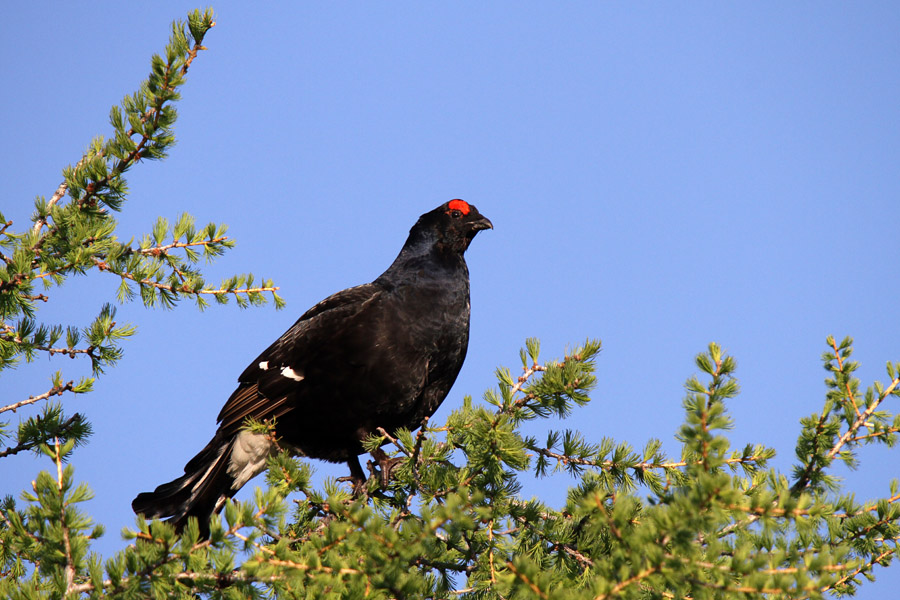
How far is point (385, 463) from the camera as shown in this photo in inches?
189

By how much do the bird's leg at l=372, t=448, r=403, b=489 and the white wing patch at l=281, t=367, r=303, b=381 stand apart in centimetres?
69

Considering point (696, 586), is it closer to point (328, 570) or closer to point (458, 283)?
point (328, 570)

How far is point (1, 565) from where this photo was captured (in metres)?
3.38

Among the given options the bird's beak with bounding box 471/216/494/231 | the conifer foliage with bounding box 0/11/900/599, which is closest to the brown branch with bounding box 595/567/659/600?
the conifer foliage with bounding box 0/11/900/599

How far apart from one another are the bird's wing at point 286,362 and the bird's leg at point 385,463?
2.13 feet

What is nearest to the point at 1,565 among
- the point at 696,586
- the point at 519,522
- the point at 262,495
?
the point at 262,495

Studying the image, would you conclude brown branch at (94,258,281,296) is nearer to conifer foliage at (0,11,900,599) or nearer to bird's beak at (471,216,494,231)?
conifer foliage at (0,11,900,599)

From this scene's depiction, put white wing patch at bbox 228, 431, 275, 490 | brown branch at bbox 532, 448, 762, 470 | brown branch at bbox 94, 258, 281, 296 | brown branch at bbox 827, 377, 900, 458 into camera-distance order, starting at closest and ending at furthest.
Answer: brown branch at bbox 827, 377, 900, 458, brown branch at bbox 532, 448, 762, 470, brown branch at bbox 94, 258, 281, 296, white wing patch at bbox 228, 431, 275, 490

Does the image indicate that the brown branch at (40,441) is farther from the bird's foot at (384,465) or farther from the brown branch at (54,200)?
the bird's foot at (384,465)

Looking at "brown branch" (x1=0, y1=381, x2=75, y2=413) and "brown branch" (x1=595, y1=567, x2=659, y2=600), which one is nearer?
"brown branch" (x1=595, y1=567, x2=659, y2=600)

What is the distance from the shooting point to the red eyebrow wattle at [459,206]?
591 cm

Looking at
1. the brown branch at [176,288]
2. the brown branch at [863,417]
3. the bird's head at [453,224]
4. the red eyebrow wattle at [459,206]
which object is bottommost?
the brown branch at [863,417]

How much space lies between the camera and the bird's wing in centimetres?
492

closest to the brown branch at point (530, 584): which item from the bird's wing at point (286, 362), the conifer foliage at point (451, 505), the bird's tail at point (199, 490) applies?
the conifer foliage at point (451, 505)
